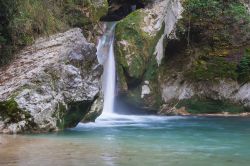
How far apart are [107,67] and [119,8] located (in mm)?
A: 4375

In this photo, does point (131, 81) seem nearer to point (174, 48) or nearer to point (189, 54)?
point (174, 48)

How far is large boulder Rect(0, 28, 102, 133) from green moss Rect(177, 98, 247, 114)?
6.57 metres

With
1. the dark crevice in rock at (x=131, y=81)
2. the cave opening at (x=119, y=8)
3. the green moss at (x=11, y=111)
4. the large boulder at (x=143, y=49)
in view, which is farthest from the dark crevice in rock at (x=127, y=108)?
the green moss at (x=11, y=111)

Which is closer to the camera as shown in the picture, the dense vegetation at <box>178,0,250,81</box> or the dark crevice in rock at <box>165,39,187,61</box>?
the dense vegetation at <box>178,0,250,81</box>

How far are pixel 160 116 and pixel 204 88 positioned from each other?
2.51m

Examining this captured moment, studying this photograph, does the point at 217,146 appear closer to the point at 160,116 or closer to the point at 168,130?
the point at 168,130

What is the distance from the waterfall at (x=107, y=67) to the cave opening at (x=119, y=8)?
9.26 feet

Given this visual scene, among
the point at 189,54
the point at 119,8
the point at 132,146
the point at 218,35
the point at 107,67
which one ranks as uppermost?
the point at 119,8

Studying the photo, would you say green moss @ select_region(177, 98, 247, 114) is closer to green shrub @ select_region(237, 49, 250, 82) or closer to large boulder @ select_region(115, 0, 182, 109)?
green shrub @ select_region(237, 49, 250, 82)

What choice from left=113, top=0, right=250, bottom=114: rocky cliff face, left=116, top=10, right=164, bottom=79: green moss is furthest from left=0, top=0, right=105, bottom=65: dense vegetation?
left=113, top=0, right=250, bottom=114: rocky cliff face

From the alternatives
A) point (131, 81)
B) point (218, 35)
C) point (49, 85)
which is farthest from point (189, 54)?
point (49, 85)

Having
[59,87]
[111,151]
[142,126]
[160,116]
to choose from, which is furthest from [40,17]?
[111,151]

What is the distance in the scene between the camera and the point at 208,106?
1873 cm

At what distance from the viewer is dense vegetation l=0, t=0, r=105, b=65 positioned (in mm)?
13320
